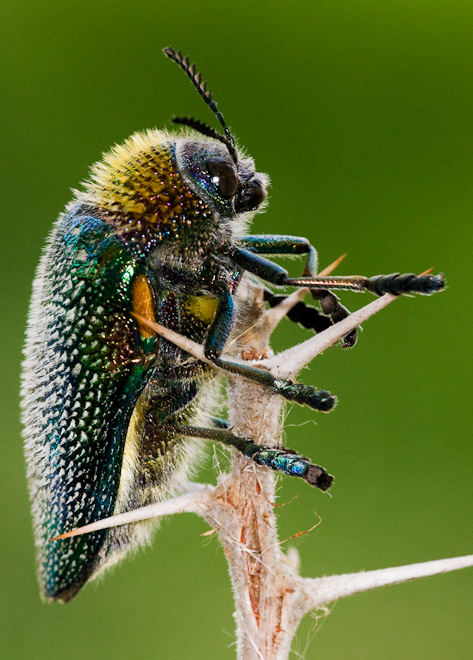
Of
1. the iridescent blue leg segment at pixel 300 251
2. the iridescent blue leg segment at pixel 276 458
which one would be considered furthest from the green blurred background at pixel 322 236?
the iridescent blue leg segment at pixel 276 458

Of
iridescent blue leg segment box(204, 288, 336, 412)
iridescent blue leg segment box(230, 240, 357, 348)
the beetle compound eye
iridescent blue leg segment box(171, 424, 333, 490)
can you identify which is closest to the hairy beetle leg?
iridescent blue leg segment box(204, 288, 336, 412)

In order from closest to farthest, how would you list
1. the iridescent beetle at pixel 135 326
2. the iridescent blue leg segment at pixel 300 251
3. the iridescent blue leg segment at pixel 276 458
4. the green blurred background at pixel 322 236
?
the iridescent blue leg segment at pixel 276 458 → the iridescent beetle at pixel 135 326 → the iridescent blue leg segment at pixel 300 251 → the green blurred background at pixel 322 236

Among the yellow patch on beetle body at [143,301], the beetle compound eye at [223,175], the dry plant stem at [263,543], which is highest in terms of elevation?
the beetle compound eye at [223,175]

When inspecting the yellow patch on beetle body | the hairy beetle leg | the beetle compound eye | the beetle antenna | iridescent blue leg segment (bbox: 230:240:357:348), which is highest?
the beetle antenna

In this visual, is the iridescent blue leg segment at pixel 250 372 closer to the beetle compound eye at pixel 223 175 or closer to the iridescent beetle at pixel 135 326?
the iridescent beetle at pixel 135 326

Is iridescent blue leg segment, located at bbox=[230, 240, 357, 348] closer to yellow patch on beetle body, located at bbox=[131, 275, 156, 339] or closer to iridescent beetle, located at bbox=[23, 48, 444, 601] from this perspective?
iridescent beetle, located at bbox=[23, 48, 444, 601]

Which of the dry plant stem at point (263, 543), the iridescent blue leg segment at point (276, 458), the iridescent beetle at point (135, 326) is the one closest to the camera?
the dry plant stem at point (263, 543)

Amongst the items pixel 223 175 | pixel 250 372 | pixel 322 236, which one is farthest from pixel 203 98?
pixel 322 236
